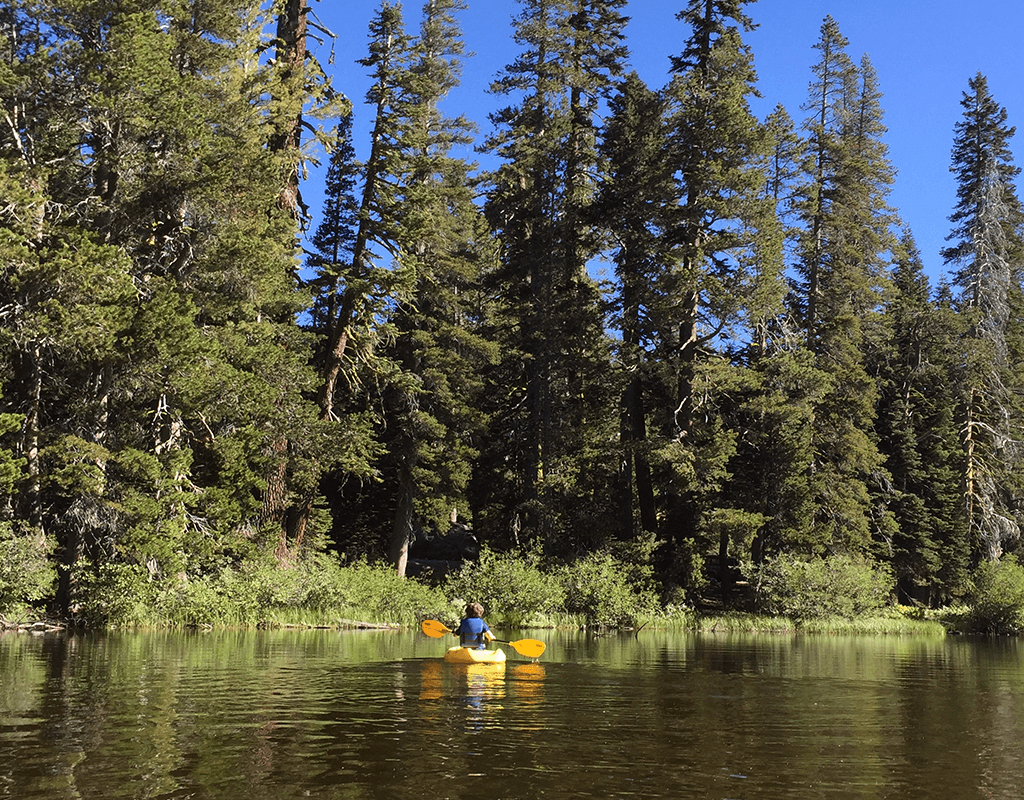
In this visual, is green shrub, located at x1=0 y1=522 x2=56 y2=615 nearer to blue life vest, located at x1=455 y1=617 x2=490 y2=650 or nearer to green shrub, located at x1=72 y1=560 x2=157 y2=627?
green shrub, located at x1=72 y1=560 x2=157 y2=627

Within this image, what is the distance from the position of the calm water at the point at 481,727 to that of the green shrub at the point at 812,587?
15439 mm

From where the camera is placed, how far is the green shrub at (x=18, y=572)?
20086 millimetres

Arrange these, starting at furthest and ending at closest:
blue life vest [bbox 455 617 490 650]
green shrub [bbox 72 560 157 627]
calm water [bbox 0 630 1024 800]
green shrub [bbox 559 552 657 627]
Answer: green shrub [bbox 559 552 657 627]
green shrub [bbox 72 560 157 627]
blue life vest [bbox 455 617 490 650]
calm water [bbox 0 630 1024 800]

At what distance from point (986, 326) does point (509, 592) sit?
1251 inches

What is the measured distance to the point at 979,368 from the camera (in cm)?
4584

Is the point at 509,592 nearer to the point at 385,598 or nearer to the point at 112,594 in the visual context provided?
the point at 385,598

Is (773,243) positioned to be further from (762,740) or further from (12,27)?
(762,740)

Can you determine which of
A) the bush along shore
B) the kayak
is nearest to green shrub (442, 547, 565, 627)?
the bush along shore

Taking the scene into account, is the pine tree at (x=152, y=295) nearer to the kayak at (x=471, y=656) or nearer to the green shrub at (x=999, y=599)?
the kayak at (x=471, y=656)

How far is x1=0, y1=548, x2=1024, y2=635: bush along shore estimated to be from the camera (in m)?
22.6

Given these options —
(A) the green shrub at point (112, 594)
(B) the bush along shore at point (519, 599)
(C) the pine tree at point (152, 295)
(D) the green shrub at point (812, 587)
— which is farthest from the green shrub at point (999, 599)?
(A) the green shrub at point (112, 594)

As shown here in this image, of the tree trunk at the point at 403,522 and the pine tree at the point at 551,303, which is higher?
the pine tree at the point at 551,303

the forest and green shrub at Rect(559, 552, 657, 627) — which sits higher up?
the forest

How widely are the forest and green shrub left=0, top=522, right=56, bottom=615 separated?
0.29 ft
